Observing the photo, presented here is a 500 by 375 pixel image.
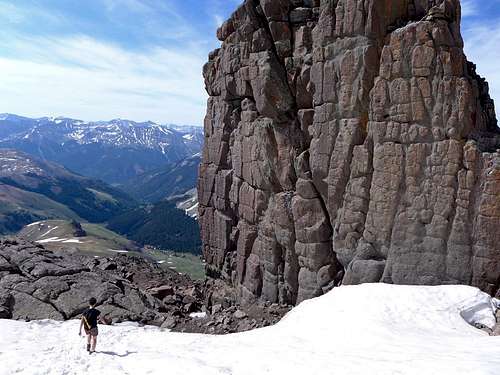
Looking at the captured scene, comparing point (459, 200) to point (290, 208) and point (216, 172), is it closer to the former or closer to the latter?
point (290, 208)

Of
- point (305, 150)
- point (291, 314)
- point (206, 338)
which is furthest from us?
point (305, 150)

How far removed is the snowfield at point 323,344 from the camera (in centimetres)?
2192

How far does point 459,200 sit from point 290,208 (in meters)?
17.9

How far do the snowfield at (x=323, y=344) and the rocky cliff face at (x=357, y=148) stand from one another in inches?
176

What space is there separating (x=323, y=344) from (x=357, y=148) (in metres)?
19.0

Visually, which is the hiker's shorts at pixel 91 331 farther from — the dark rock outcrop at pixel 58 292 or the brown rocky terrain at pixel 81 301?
the dark rock outcrop at pixel 58 292

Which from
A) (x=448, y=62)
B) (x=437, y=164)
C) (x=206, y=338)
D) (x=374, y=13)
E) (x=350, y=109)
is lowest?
(x=206, y=338)

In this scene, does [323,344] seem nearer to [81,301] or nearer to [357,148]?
[357,148]

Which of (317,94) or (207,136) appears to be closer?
(317,94)

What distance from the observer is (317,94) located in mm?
42312

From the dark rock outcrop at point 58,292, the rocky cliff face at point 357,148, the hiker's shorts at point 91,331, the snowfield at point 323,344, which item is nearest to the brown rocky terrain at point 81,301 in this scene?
the dark rock outcrop at point 58,292

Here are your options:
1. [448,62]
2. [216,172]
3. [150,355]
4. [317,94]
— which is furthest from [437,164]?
[216,172]

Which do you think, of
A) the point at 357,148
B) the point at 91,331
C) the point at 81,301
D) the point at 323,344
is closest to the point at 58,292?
the point at 81,301

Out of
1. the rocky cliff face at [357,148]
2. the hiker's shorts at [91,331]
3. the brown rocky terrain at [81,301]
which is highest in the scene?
the rocky cliff face at [357,148]
